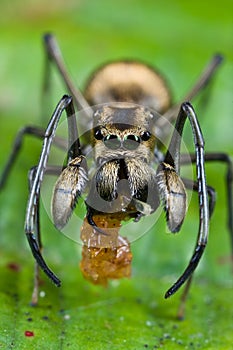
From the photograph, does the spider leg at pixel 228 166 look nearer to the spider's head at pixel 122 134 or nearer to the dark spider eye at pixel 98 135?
the spider's head at pixel 122 134

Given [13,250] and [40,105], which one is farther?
[40,105]

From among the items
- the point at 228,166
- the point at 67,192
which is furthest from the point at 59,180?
the point at 228,166

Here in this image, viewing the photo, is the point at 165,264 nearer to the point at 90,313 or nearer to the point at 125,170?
the point at 90,313

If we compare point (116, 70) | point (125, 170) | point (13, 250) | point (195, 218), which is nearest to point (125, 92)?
point (116, 70)

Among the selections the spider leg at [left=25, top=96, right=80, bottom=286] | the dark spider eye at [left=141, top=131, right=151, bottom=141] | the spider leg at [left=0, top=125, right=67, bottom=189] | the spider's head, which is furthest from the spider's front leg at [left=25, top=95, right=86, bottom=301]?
the spider leg at [left=0, top=125, right=67, bottom=189]

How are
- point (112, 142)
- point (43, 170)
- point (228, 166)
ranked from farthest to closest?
1. point (228, 166)
2. point (112, 142)
3. point (43, 170)

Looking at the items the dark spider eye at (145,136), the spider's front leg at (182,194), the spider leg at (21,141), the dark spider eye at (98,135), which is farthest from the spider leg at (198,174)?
the spider leg at (21,141)

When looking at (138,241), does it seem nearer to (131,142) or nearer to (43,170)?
(131,142)
